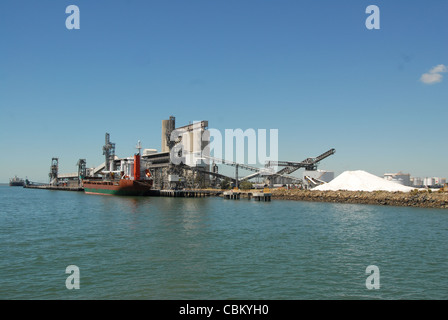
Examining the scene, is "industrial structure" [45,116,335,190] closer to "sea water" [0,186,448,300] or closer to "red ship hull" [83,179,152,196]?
"red ship hull" [83,179,152,196]

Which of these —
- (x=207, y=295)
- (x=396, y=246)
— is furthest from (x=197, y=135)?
(x=207, y=295)

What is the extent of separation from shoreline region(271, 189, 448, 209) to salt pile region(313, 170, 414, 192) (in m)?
5.06

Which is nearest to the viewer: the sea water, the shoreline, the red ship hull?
the sea water

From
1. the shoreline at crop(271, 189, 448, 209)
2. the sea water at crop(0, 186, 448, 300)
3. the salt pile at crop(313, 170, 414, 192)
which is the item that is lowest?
the sea water at crop(0, 186, 448, 300)

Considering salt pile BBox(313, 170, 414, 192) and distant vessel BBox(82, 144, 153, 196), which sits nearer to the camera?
salt pile BBox(313, 170, 414, 192)

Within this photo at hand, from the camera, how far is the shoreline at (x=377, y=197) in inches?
2170

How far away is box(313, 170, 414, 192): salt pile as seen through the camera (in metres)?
75.5

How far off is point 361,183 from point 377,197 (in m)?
16.6

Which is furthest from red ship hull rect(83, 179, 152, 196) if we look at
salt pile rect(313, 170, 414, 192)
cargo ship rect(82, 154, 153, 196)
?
salt pile rect(313, 170, 414, 192)

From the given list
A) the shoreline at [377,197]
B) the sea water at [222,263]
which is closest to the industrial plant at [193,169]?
the shoreline at [377,197]

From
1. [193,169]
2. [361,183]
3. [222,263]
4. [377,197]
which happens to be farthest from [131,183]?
[222,263]

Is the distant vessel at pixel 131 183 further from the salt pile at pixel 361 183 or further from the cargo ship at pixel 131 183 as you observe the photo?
the salt pile at pixel 361 183

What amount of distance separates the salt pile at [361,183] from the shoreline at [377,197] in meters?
5.06

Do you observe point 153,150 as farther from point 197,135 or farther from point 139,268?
point 139,268
